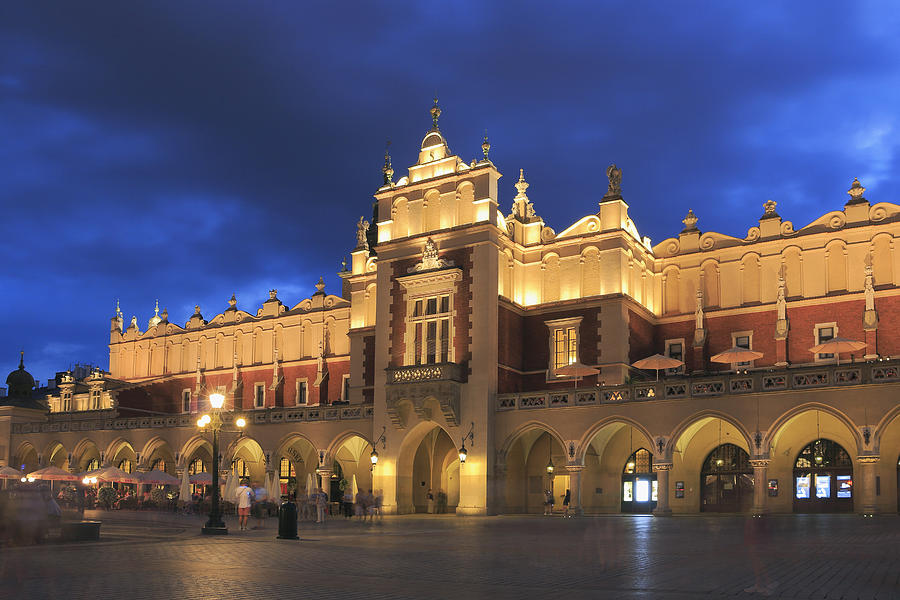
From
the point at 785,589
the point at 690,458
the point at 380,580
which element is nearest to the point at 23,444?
the point at 690,458

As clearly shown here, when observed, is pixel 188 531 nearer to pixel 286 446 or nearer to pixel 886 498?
pixel 286 446

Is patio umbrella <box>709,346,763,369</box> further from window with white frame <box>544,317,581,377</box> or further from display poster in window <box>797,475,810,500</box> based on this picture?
window with white frame <box>544,317,581,377</box>

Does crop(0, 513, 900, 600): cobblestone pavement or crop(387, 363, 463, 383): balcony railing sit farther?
crop(387, 363, 463, 383): balcony railing

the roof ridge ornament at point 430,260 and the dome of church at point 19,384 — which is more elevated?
the roof ridge ornament at point 430,260

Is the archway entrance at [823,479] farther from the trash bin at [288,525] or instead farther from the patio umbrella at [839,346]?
the trash bin at [288,525]

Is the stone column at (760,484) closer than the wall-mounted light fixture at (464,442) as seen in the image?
Yes

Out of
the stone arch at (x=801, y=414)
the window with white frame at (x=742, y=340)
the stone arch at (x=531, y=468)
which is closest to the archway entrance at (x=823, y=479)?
the stone arch at (x=801, y=414)

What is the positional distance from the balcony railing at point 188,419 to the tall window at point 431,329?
13.9ft

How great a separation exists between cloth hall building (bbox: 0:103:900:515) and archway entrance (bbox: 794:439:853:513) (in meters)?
0.09

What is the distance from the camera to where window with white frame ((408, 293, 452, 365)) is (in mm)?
47963

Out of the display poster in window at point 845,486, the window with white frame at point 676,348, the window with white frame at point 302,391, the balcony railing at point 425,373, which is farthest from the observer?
the window with white frame at point 302,391

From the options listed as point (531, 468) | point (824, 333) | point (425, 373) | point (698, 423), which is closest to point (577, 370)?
point (698, 423)

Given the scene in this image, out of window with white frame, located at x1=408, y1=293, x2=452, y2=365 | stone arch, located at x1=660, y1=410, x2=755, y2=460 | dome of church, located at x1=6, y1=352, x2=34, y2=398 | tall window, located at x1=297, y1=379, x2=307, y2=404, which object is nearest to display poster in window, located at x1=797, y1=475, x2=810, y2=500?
stone arch, located at x1=660, y1=410, x2=755, y2=460

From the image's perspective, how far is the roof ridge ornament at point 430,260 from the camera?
159 feet
